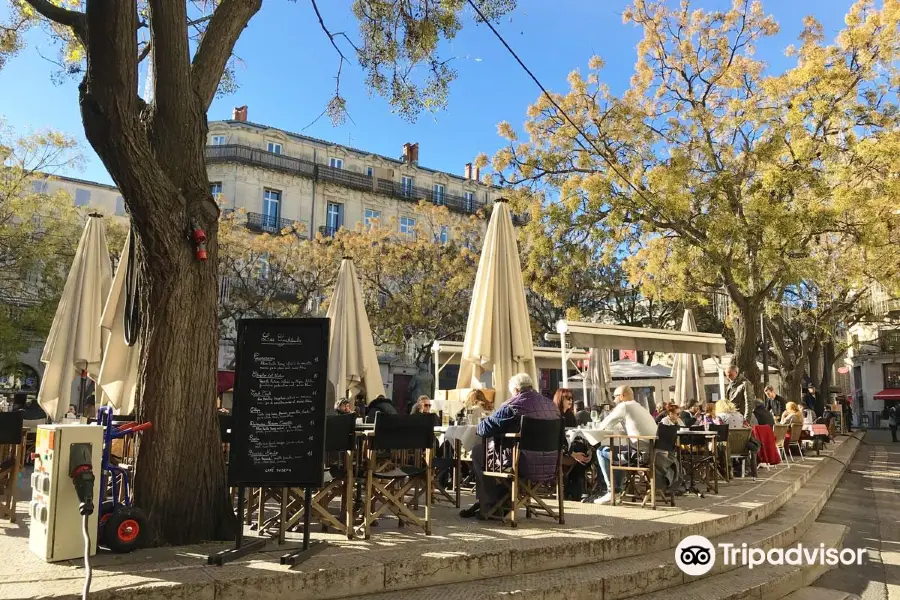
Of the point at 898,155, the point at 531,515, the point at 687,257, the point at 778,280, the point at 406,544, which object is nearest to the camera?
the point at 406,544

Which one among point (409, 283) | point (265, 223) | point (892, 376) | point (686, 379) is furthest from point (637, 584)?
point (892, 376)

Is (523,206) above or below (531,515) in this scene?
above

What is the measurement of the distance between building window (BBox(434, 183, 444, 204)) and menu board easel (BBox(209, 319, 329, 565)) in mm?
37263

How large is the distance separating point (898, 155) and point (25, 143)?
23.6m

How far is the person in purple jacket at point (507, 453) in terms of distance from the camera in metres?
6.41

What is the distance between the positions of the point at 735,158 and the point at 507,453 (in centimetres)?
1079

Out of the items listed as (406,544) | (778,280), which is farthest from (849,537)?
(778,280)

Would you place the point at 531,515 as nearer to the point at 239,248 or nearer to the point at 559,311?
the point at 239,248

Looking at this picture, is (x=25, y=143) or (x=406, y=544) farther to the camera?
(x=25, y=143)

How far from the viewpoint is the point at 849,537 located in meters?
7.79

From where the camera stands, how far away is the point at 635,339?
1313 cm

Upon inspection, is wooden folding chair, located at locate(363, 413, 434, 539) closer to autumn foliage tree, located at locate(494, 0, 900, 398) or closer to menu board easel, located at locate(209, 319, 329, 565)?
menu board easel, located at locate(209, 319, 329, 565)

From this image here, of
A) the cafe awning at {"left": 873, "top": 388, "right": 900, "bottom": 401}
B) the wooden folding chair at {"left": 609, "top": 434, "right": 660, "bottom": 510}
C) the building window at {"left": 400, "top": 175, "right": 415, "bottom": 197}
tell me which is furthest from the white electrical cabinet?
the cafe awning at {"left": 873, "top": 388, "right": 900, "bottom": 401}

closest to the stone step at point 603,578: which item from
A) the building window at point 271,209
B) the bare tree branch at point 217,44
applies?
the bare tree branch at point 217,44
